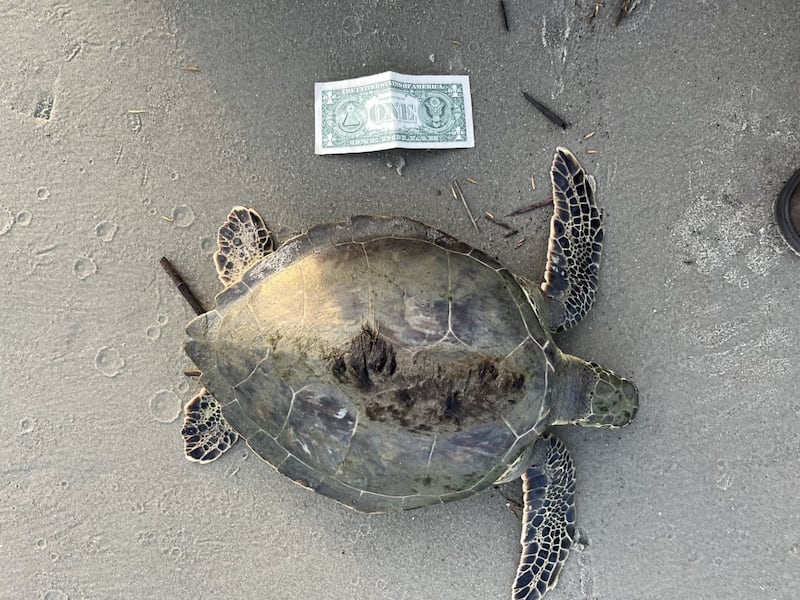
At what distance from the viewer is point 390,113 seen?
1710mm

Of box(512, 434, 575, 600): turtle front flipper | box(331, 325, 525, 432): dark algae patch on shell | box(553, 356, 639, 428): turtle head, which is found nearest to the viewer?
box(331, 325, 525, 432): dark algae patch on shell

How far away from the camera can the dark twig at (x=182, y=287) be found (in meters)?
1.72

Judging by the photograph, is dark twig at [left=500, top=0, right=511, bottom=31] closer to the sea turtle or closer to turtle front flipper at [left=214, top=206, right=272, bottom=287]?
the sea turtle

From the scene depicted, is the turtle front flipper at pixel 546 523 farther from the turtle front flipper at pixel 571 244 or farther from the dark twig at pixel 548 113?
the dark twig at pixel 548 113

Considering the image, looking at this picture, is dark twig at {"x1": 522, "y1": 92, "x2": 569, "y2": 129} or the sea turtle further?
dark twig at {"x1": 522, "y1": 92, "x2": 569, "y2": 129}

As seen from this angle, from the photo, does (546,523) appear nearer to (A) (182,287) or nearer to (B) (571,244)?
(B) (571,244)

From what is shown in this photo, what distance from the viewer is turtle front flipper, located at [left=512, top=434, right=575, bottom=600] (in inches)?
65.2

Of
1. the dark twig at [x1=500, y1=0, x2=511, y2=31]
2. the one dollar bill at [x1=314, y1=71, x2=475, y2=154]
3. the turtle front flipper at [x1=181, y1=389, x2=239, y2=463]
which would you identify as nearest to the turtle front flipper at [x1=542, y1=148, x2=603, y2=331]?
the one dollar bill at [x1=314, y1=71, x2=475, y2=154]

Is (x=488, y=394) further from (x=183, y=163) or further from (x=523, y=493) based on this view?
(x=183, y=163)

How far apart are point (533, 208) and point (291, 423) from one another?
0.99 meters

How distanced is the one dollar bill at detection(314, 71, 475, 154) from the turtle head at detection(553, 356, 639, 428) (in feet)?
2.59

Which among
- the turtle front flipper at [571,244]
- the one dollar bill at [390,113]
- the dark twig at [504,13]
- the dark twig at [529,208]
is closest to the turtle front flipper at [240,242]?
the one dollar bill at [390,113]

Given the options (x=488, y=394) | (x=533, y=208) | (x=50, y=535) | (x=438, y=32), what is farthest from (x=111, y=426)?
(x=438, y=32)

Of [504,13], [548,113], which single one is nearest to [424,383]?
[548,113]
